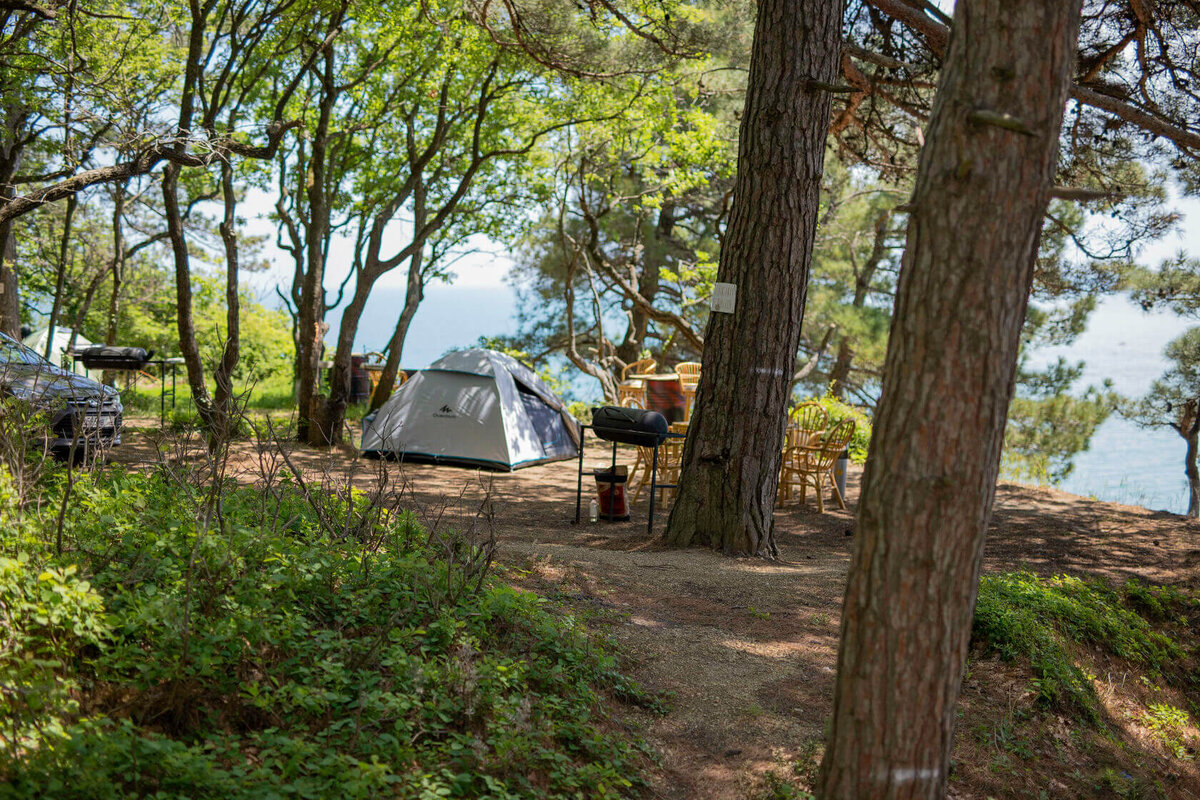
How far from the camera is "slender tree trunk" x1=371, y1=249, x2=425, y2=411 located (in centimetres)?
1345

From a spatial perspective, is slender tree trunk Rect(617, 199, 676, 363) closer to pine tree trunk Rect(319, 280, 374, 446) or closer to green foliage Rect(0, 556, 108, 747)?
pine tree trunk Rect(319, 280, 374, 446)

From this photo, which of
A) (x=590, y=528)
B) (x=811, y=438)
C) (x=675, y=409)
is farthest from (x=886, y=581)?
(x=675, y=409)

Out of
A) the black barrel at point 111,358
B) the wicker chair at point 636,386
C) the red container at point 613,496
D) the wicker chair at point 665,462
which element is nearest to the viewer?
the red container at point 613,496

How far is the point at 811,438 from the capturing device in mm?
8812

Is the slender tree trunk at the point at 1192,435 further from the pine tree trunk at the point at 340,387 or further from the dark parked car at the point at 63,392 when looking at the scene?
the dark parked car at the point at 63,392

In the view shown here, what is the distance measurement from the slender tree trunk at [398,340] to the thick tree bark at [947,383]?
1180 cm

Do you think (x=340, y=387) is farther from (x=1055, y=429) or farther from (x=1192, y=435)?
(x=1055, y=429)

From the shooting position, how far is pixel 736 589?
5.07 metres

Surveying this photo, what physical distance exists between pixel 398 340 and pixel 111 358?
532cm

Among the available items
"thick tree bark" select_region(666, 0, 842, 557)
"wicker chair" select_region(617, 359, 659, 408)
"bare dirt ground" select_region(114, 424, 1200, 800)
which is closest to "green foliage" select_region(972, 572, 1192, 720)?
"bare dirt ground" select_region(114, 424, 1200, 800)

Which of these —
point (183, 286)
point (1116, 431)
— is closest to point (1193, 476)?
point (183, 286)

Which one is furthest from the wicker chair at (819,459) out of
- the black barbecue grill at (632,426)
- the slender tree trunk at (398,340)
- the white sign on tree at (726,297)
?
the slender tree trunk at (398,340)

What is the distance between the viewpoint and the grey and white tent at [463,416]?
418 inches

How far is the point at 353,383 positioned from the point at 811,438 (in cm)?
1119
